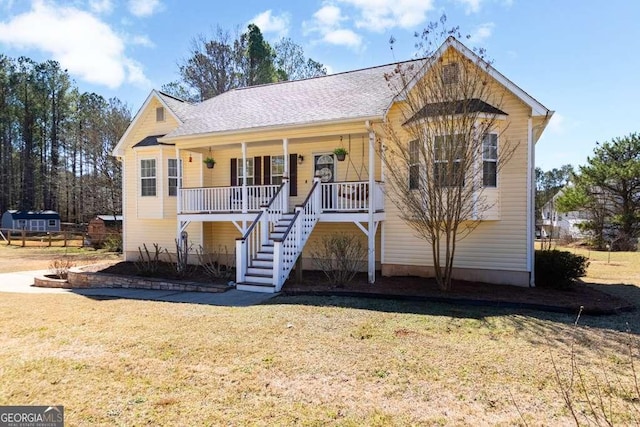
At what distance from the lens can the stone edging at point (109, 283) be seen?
11.2m

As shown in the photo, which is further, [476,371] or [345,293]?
[345,293]

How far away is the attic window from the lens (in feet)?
31.9

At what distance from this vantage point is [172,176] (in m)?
15.5

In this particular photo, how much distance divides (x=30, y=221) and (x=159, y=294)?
126 ft

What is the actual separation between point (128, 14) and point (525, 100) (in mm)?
14427

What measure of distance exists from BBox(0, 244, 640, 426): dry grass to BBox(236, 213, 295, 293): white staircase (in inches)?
93.2

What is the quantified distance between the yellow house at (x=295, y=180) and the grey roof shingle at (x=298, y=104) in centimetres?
6

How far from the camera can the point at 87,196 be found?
31891 millimetres

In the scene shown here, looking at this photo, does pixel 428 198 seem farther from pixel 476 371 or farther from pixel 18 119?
pixel 18 119

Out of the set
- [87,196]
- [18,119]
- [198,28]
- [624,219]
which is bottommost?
[624,219]

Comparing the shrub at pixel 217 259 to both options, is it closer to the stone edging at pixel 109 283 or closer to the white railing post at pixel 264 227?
the stone edging at pixel 109 283

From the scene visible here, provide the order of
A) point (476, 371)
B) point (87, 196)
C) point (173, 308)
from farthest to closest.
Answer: point (87, 196) < point (173, 308) < point (476, 371)

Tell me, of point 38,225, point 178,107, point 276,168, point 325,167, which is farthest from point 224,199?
point 38,225

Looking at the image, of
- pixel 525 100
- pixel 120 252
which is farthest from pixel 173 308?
pixel 120 252
